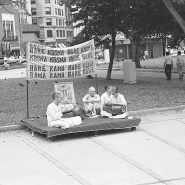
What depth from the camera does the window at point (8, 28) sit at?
77938 mm

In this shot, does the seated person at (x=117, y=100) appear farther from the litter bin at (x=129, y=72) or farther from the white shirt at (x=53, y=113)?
the litter bin at (x=129, y=72)

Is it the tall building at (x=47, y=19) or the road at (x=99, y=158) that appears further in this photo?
the tall building at (x=47, y=19)

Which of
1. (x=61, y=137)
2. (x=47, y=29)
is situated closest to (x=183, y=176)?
(x=61, y=137)

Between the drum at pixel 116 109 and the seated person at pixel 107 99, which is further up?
the seated person at pixel 107 99

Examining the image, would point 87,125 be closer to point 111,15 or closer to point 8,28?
point 111,15

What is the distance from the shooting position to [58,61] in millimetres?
11859

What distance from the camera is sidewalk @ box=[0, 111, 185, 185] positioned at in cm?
712

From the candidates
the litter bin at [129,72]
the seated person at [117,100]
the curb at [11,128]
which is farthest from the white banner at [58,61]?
the litter bin at [129,72]

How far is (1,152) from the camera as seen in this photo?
29.3 ft

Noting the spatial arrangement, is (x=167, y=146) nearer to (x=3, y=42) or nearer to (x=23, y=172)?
(x=23, y=172)

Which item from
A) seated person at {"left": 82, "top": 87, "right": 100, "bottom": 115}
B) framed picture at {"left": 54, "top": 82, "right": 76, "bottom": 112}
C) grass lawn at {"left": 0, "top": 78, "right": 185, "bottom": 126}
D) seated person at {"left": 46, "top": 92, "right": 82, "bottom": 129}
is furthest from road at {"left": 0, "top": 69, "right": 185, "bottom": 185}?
grass lawn at {"left": 0, "top": 78, "right": 185, "bottom": 126}

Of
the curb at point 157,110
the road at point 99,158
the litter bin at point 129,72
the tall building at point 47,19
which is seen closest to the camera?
the road at point 99,158

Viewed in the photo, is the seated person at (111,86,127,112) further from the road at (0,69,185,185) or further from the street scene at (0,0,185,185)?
the road at (0,69,185,185)

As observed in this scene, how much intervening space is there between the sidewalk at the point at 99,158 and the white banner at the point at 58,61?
1772 mm
